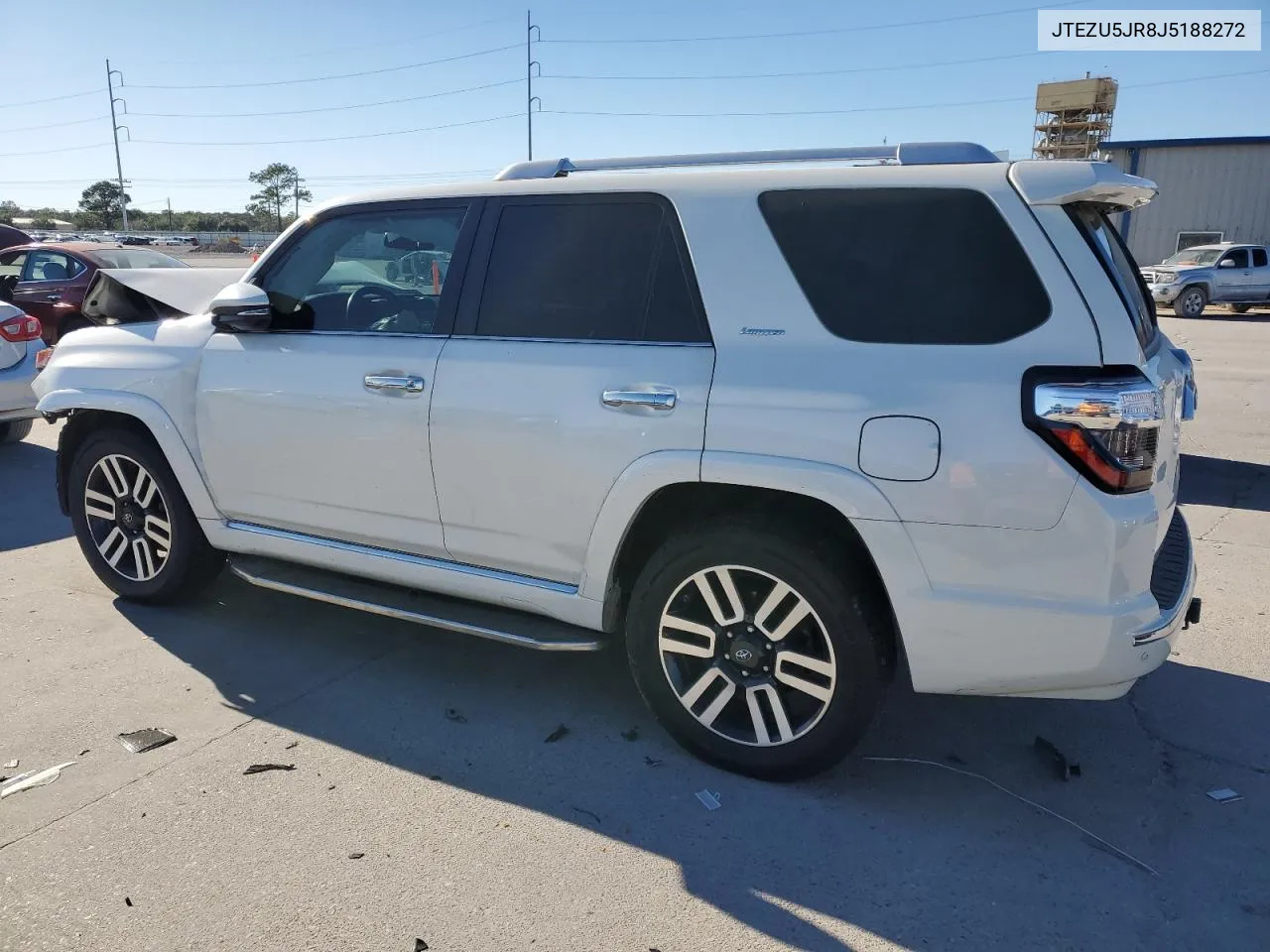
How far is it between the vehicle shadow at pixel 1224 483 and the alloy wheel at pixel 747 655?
472 cm

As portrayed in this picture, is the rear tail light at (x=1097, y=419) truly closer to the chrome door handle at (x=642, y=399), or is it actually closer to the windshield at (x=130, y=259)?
the chrome door handle at (x=642, y=399)

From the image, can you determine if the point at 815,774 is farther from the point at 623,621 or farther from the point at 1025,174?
the point at 1025,174

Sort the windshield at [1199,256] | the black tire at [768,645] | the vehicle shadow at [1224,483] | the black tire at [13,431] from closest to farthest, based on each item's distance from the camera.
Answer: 1. the black tire at [768,645]
2. the vehicle shadow at [1224,483]
3. the black tire at [13,431]
4. the windshield at [1199,256]

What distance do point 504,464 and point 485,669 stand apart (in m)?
1.12

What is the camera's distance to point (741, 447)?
114 inches

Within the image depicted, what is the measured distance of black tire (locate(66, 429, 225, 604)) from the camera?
169 inches

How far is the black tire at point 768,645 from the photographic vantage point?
2885 mm

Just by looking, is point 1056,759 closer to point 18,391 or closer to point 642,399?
point 642,399

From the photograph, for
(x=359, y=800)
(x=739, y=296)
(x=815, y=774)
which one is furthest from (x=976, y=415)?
(x=359, y=800)

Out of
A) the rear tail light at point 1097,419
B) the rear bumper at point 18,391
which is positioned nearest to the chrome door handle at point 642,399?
the rear tail light at point 1097,419

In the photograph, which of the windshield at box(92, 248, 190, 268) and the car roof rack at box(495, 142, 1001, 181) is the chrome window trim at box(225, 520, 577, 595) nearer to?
the car roof rack at box(495, 142, 1001, 181)

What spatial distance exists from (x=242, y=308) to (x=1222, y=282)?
86.0 feet

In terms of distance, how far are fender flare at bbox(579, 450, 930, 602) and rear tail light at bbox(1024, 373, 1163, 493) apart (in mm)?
487

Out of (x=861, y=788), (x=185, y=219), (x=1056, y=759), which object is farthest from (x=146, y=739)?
(x=185, y=219)
